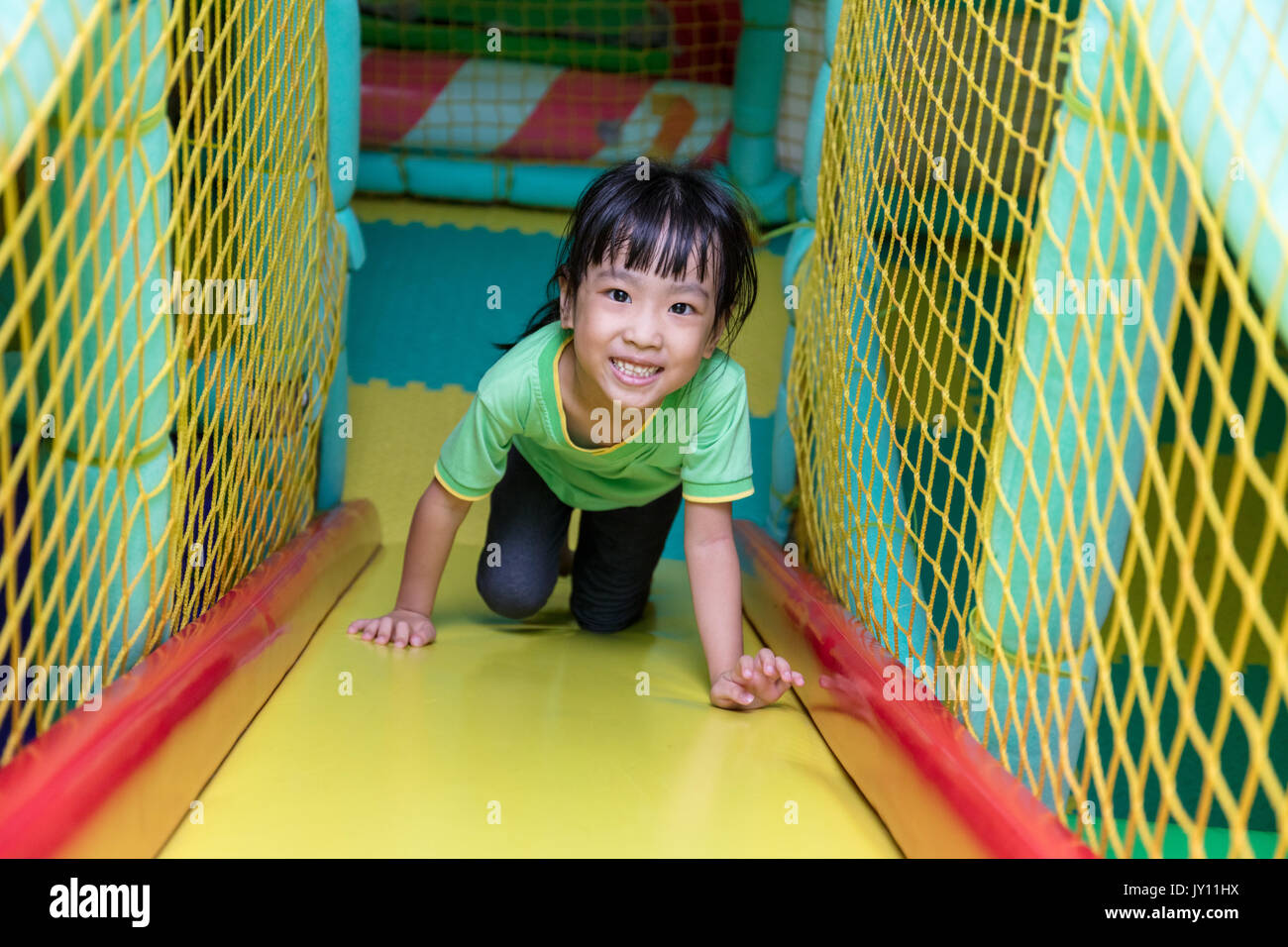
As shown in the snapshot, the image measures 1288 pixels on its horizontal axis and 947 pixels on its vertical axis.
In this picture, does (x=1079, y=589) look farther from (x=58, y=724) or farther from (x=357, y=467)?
(x=357, y=467)

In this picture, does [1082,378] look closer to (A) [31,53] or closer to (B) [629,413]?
(B) [629,413]

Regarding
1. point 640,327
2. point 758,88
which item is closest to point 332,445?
point 640,327

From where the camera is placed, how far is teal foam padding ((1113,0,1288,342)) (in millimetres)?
615

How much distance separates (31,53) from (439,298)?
153 centimetres

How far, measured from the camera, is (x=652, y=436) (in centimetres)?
115

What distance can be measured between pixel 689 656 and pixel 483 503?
2.62 feet

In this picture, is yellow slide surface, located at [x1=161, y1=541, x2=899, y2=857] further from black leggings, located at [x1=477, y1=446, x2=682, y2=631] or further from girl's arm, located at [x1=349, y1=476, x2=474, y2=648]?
black leggings, located at [x1=477, y1=446, x2=682, y2=631]

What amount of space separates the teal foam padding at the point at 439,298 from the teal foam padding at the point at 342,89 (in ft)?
1.92

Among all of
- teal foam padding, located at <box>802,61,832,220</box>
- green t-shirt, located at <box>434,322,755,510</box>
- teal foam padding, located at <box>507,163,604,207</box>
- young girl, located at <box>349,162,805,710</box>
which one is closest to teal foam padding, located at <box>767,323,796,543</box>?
teal foam padding, located at <box>802,61,832,220</box>

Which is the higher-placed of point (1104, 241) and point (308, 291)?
point (1104, 241)

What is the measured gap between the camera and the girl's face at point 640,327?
1.03 meters

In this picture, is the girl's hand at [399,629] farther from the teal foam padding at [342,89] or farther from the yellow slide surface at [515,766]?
the teal foam padding at [342,89]

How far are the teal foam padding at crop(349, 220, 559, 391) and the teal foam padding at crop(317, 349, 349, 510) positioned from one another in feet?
1.50
